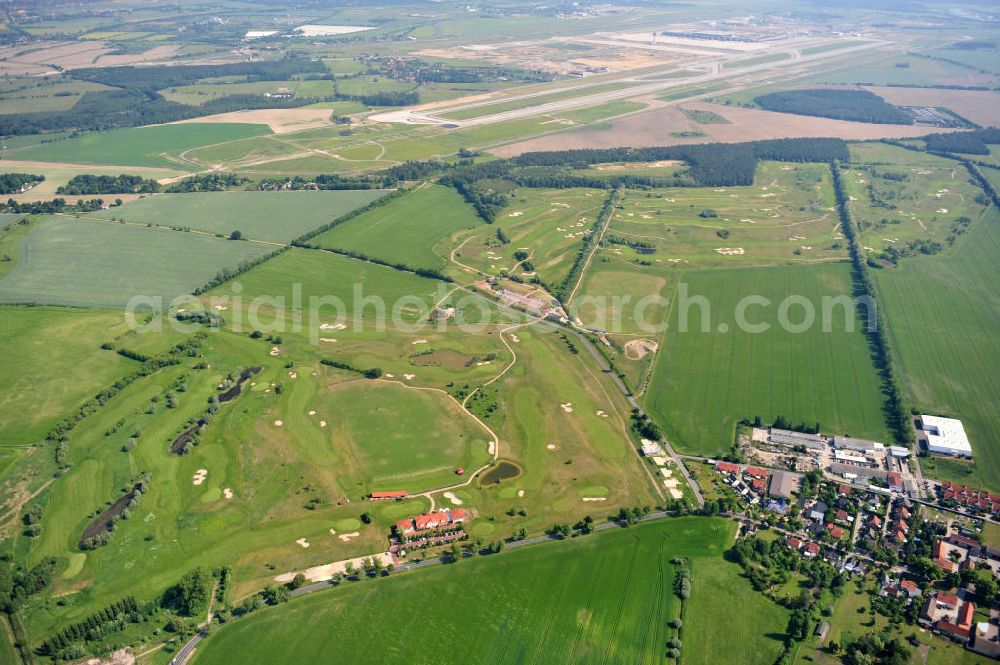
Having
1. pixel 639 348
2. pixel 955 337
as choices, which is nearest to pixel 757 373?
pixel 639 348

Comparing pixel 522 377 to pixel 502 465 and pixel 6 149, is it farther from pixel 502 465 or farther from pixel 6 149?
pixel 6 149

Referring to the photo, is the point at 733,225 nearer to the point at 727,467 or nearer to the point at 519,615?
the point at 727,467

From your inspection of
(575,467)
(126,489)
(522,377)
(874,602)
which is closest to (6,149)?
(126,489)

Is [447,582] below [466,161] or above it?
below

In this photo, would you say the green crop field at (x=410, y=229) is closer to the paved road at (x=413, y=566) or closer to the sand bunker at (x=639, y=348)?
the sand bunker at (x=639, y=348)

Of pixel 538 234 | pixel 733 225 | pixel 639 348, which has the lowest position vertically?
pixel 639 348

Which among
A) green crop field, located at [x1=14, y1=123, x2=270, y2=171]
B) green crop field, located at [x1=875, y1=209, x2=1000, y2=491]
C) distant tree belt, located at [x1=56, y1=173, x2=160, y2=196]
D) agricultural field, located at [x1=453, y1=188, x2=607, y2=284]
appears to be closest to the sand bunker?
agricultural field, located at [x1=453, y1=188, x2=607, y2=284]

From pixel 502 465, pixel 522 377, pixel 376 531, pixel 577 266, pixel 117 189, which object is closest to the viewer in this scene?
pixel 376 531
